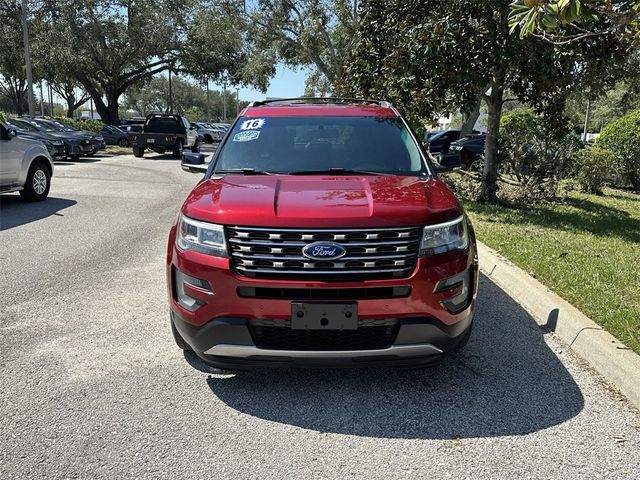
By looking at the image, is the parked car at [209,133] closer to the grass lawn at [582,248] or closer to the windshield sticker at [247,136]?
the grass lawn at [582,248]

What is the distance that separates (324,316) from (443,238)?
86 cm

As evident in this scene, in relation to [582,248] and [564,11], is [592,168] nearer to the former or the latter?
[582,248]

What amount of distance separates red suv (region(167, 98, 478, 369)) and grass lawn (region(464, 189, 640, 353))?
1.65m

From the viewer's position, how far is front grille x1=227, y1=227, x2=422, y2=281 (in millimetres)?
3012

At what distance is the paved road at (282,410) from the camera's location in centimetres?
269

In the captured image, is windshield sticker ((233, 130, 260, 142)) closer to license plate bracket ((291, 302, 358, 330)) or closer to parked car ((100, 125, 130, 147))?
license plate bracket ((291, 302, 358, 330))

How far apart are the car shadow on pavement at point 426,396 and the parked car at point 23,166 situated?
7723mm

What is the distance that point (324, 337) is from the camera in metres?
3.07

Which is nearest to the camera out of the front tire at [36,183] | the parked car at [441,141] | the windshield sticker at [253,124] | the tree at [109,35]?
the windshield sticker at [253,124]

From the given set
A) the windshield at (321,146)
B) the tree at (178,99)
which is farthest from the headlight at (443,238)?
the tree at (178,99)

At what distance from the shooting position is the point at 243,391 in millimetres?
3396

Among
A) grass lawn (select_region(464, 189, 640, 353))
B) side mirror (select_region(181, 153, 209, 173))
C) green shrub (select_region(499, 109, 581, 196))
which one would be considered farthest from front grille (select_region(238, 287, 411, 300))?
green shrub (select_region(499, 109, 581, 196))

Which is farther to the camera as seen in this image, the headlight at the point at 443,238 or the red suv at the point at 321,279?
the headlight at the point at 443,238

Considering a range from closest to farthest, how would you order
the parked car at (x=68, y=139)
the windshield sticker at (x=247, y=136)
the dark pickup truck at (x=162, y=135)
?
the windshield sticker at (x=247, y=136), the parked car at (x=68, y=139), the dark pickup truck at (x=162, y=135)
